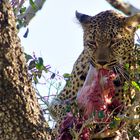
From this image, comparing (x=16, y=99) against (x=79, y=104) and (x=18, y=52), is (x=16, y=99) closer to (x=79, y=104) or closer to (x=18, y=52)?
(x=18, y=52)

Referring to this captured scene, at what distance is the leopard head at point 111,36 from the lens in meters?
6.09

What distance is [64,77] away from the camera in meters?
6.07

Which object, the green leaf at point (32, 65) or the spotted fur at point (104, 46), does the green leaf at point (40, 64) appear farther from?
the spotted fur at point (104, 46)

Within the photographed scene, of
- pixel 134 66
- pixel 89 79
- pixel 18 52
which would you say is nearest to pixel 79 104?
pixel 89 79

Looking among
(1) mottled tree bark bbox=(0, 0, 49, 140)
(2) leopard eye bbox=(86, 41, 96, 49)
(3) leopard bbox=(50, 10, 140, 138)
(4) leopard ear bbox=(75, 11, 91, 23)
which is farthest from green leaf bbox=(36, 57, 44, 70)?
(1) mottled tree bark bbox=(0, 0, 49, 140)

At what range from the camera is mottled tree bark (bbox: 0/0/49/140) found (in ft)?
11.9

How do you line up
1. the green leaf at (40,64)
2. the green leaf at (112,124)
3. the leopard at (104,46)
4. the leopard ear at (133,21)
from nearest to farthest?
the green leaf at (112,124) → the green leaf at (40,64) → the leopard at (104,46) → the leopard ear at (133,21)

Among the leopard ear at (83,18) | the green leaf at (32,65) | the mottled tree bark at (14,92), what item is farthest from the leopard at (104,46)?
the mottled tree bark at (14,92)

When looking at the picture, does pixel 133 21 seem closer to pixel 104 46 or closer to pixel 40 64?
pixel 104 46

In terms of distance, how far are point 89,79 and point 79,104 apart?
0.30 metres

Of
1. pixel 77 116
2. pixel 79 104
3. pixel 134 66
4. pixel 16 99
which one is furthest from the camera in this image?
pixel 134 66

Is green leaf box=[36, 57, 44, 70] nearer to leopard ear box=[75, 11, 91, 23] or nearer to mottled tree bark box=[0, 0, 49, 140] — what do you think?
leopard ear box=[75, 11, 91, 23]

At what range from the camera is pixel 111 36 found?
622cm

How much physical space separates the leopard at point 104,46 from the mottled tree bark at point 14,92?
2.09 meters
